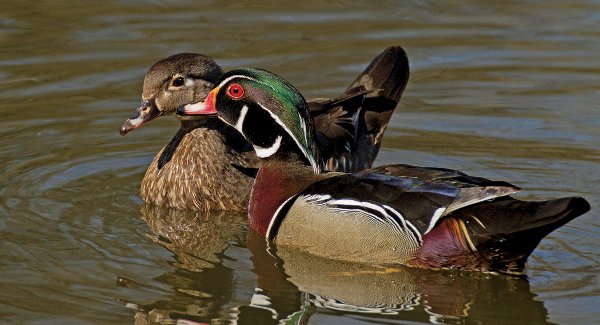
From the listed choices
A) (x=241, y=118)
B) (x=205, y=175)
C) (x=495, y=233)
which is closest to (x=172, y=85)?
(x=205, y=175)

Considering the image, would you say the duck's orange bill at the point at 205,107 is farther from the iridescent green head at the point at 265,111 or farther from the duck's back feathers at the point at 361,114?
the duck's back feathers at the point at 361,114

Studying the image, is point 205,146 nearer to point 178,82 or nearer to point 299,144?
point 178,82

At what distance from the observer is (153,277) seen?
7418 millimetres

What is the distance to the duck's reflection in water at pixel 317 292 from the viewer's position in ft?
22.6

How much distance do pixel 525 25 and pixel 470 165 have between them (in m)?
3.91

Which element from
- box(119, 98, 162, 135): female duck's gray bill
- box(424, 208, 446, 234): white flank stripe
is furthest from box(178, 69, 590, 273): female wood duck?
box(119, 98, 162, 135): female duck's gray bill

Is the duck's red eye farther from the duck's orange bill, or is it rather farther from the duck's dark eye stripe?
the duck's dark eye stripe

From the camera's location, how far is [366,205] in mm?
7469

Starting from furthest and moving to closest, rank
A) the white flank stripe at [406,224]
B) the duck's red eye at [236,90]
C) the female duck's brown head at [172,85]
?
the female duck's brown head at [172,85] < the duck's red eye at [236,90] < the white flank stripe at [406,224]

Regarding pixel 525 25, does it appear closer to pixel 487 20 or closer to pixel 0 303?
pixel 487 20

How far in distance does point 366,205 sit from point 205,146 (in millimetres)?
2183

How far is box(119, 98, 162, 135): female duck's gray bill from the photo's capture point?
887cm

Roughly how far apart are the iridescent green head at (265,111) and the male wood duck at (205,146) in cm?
79

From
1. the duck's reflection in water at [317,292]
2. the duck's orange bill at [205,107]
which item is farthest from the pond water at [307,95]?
the duck's orange bill at [205,107]
